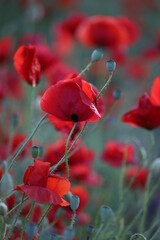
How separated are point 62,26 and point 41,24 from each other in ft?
7.32

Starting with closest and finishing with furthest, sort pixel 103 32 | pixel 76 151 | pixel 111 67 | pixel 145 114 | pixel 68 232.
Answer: pixel 68 232, pixel 111 67, pixel 145 114, pixel 76 151, pixel 103 32

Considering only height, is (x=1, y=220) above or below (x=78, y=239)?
above

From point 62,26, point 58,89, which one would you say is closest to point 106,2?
point 62,26

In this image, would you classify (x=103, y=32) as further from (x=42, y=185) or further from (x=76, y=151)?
(x=42, y=185)

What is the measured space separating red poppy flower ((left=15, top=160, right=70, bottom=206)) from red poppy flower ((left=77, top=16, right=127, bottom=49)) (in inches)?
35.3

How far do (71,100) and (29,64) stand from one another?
0.51ft

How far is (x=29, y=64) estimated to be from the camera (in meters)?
0.72

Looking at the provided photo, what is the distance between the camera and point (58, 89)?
1.95 feet

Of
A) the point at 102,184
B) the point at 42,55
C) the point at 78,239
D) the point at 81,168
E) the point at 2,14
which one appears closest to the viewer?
the point at 78,239

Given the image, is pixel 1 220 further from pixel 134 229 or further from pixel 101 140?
pixel 101 140

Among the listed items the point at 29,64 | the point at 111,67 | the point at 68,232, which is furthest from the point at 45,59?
the point at 68,232

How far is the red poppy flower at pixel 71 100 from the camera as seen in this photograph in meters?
0.59

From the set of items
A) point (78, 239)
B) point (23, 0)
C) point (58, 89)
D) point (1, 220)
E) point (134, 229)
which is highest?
point (23, 0)

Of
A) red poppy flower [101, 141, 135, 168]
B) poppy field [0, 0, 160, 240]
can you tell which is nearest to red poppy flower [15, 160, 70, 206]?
poppy field [0, 0, 160, 240]
